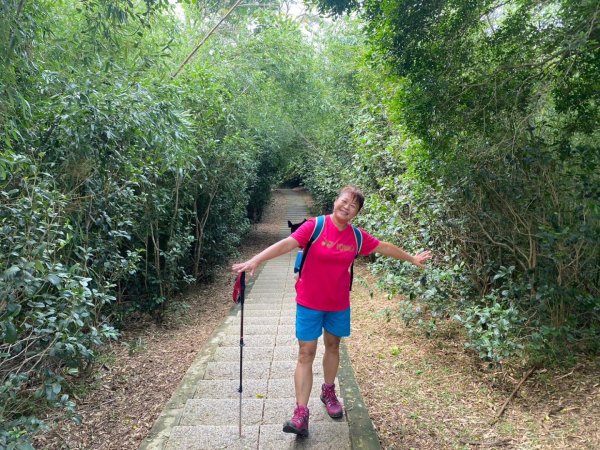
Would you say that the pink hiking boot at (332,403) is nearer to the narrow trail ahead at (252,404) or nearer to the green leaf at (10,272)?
the narrow trail ahead at (252,404)

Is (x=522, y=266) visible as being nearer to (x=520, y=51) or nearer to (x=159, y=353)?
(x=520, y=51)

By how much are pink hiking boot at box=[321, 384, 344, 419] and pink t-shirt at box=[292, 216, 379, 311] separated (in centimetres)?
62

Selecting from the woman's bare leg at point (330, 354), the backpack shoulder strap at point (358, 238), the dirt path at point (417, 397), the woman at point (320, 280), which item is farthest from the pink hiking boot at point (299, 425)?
the backpack shoulder strap at point (358, 238)

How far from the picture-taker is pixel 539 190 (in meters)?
3.85

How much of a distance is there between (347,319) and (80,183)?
2.41 meters

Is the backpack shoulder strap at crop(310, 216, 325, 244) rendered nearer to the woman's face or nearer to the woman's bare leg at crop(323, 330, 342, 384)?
the woman's face

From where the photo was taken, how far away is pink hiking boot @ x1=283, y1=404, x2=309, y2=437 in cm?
282

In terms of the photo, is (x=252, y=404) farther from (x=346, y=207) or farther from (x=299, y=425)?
(x=346, y=207)

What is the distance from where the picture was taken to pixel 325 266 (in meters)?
2.87

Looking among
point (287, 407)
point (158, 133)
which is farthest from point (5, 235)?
point (287, 407)

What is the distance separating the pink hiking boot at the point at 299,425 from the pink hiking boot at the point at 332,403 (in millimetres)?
317

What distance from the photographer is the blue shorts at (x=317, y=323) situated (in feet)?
9.49

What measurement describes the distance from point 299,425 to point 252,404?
0.63 m

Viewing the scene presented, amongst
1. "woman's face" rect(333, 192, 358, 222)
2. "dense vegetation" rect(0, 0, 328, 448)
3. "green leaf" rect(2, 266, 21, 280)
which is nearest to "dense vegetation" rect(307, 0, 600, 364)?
"woman's face" rect(333, 192, 358, 222)
